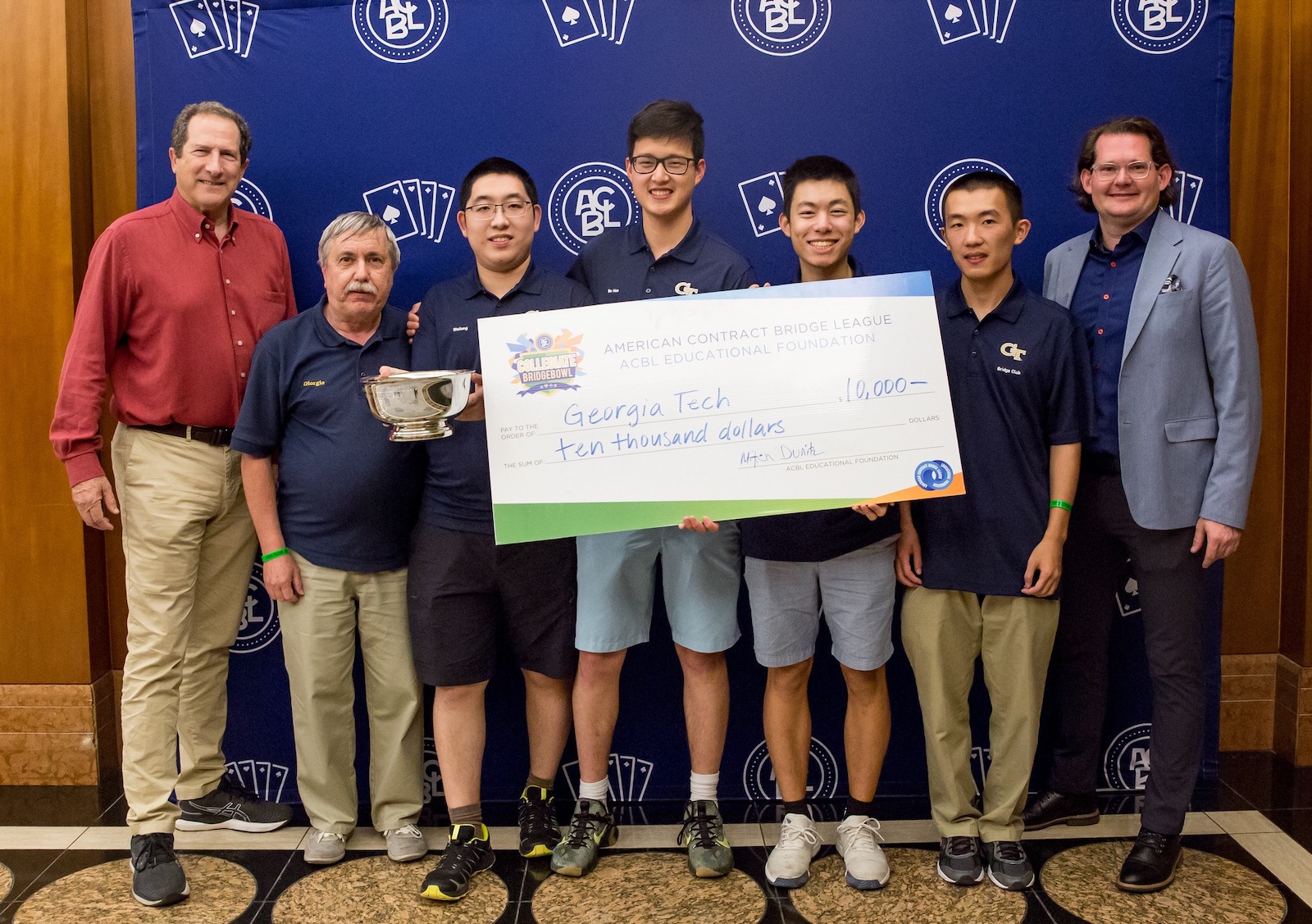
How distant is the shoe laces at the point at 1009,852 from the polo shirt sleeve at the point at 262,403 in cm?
197

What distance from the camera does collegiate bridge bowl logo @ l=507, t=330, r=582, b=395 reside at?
7.23ft

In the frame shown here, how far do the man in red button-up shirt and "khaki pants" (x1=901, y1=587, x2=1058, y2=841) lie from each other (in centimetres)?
177

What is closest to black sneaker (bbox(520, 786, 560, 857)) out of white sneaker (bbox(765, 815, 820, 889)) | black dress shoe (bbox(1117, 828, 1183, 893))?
white sneaker (bbox(765, 815, 820, 889))

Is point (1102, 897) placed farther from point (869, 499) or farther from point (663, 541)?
point (663, 541)

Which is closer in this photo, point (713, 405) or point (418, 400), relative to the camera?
point (418, 400)

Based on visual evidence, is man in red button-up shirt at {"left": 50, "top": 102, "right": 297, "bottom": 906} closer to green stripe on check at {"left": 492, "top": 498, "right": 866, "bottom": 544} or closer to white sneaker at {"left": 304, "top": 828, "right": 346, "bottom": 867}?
white sneaker at {"left": 304, "top": 828, "right": 346, "bottom": 867}

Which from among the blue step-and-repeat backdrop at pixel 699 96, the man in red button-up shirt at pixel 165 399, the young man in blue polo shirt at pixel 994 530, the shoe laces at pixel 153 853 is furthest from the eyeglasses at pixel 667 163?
the shoe laces at pixel 153 853

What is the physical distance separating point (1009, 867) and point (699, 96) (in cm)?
210

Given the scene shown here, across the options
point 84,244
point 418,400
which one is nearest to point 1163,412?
point 418,400

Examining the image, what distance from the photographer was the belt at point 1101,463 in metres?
2.32

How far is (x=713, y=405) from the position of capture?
2.20 metres

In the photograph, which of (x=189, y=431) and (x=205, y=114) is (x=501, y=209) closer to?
(x=205, y=114)

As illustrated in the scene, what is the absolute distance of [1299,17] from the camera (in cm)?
281

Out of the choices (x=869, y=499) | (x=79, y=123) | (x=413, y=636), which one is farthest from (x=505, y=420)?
(x=79, y=123)
